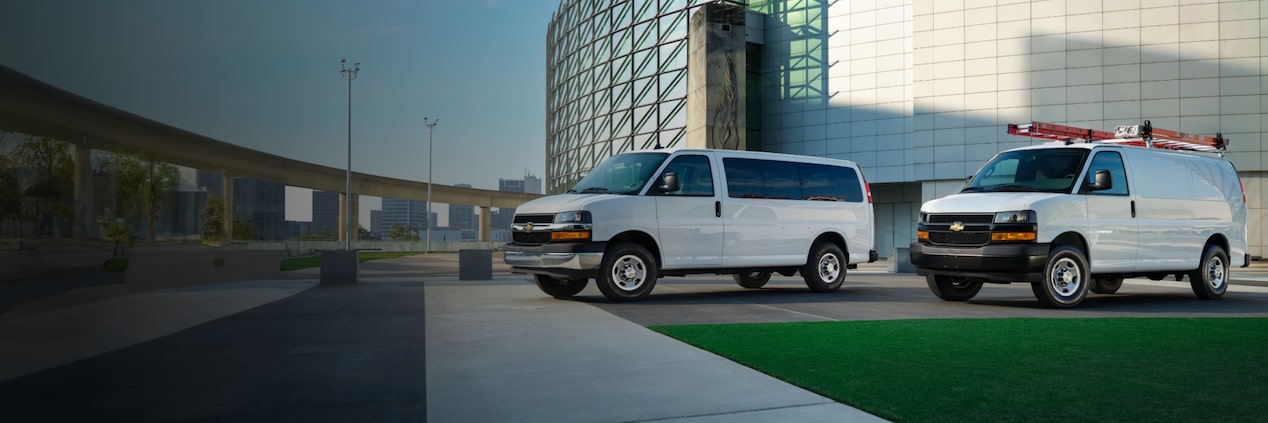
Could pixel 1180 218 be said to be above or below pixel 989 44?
below

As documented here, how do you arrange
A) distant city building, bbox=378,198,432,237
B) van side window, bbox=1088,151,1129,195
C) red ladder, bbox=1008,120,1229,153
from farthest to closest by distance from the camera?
distant city building, bbox=378,198,432,237, red ladder, bbox=1008,120,1229,153, van side window, bbox=1088,151,1129,195

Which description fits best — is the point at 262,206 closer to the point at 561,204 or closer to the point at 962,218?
the point at 561,204

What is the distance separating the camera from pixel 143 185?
19.8ft

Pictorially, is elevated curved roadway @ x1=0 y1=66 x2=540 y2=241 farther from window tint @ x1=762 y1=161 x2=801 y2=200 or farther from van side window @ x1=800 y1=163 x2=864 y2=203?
van side window @ x1=800 y1=163 x2=864 y2=203

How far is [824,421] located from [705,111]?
36.8 metres

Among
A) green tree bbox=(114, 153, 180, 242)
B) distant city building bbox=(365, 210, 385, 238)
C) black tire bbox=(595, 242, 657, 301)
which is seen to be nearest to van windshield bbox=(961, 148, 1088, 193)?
black tire bbox=(595, 242, 657, 301)

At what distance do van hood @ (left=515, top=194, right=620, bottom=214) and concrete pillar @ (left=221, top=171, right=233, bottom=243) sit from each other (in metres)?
4.34

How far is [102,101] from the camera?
4922 mm

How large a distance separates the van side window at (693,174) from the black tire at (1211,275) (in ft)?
24.0

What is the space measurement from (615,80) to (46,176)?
47.0 metres

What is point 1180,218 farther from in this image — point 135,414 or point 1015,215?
point 135,414

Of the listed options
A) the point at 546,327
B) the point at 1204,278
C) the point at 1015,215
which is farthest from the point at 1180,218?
the point at 546,327

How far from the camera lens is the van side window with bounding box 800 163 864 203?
45.0ft

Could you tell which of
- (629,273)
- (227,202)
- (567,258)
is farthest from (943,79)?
(227,202)
